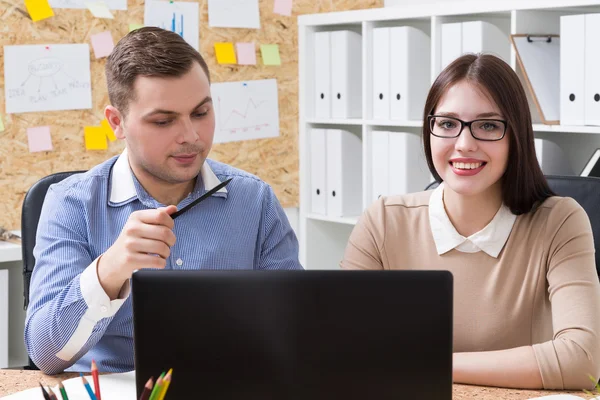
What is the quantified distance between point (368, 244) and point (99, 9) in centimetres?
186

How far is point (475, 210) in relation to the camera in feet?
5.50

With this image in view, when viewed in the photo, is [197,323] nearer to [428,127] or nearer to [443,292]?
[443,292]

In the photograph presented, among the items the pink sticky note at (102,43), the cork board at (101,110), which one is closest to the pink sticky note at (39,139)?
the cork board at (101,110)

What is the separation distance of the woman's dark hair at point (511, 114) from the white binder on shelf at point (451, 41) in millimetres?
1292

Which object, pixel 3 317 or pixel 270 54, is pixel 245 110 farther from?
pixel 3 317

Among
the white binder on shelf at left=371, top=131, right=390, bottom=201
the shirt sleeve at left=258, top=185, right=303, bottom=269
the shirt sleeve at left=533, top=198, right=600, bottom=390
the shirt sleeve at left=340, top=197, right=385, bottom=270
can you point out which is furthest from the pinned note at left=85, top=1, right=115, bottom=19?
the shirt sleeve at left=533, top=198, right=600, bottom=390

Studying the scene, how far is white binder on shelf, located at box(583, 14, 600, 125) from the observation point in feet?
8.16

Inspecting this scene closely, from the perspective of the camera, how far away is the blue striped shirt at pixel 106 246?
1.43 m

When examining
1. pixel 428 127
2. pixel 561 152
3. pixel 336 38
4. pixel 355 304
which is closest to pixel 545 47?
pixel 561 152

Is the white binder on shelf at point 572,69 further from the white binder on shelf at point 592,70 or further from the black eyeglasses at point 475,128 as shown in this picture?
the black eyeglasses at point 475,128

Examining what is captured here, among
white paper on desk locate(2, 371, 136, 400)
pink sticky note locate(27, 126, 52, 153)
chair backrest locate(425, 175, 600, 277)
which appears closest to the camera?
white paper on desk locate(2, 371, 136, 400)

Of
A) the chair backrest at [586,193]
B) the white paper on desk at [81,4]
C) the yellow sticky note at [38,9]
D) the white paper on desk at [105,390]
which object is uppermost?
the white paper on desk at [81,4]

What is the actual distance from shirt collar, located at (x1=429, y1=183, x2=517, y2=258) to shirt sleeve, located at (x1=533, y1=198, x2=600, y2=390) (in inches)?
3.2

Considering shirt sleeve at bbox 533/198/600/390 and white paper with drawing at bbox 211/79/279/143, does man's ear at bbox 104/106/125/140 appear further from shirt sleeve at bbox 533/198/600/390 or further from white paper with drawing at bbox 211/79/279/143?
Answer: white paper with drawing at bbox 211/79/279/143
